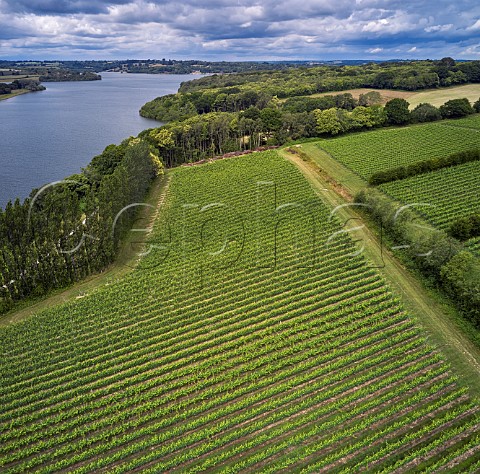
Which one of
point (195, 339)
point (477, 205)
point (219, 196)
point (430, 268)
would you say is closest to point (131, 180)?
point (219, 196)

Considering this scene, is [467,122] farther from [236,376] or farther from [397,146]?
[236,376]

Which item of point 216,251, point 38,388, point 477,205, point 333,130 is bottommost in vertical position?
point 38,388

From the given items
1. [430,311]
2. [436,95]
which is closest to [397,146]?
[430,311]

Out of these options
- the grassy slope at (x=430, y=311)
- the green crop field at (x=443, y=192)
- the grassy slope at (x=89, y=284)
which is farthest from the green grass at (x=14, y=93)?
the green crop field at (x=443, y=192)

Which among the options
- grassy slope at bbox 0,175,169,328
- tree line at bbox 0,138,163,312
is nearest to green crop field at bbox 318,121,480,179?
grassy slope at bbox 0,175,169,328

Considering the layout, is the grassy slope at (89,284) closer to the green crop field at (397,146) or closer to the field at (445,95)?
the green crop field at (397,146)

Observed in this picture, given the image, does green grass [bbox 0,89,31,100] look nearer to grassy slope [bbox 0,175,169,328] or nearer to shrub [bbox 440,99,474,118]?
grassy slope [bbox 0,175,169,328]

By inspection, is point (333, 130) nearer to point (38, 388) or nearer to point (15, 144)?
point (38, 388)
